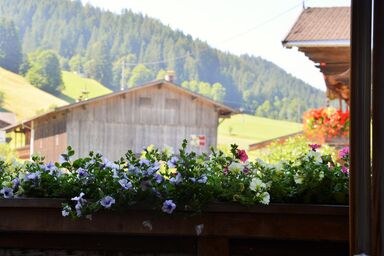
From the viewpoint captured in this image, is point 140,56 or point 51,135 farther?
point 140,56

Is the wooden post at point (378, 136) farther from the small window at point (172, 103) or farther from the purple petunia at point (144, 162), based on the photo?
the small window at point (172, 103)

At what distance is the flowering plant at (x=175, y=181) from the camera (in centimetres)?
145

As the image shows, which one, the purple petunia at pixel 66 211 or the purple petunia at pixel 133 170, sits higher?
the purple petunia at pixel 133 170

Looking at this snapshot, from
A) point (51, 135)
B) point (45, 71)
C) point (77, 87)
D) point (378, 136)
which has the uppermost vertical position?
point (45, 71)

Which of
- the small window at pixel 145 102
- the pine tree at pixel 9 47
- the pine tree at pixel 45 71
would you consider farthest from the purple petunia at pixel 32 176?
the pine tree at pixel 9 47

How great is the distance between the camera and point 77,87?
24031mm

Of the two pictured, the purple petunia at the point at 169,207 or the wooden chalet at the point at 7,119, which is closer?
the purple petunia at the point at 169,207

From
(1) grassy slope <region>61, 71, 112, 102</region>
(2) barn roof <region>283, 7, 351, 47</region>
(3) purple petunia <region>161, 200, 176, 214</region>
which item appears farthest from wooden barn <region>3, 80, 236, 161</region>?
(3) purple petunia <region>161, 200, 176, 214</region>

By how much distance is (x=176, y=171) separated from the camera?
151cm

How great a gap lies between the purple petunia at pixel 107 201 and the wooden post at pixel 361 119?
0.54m

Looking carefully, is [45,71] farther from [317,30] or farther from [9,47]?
[317,30]

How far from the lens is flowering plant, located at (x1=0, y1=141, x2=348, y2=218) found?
145 cm

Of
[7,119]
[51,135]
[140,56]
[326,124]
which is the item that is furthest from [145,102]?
[326,124]

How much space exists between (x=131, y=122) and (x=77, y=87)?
2968 mm
